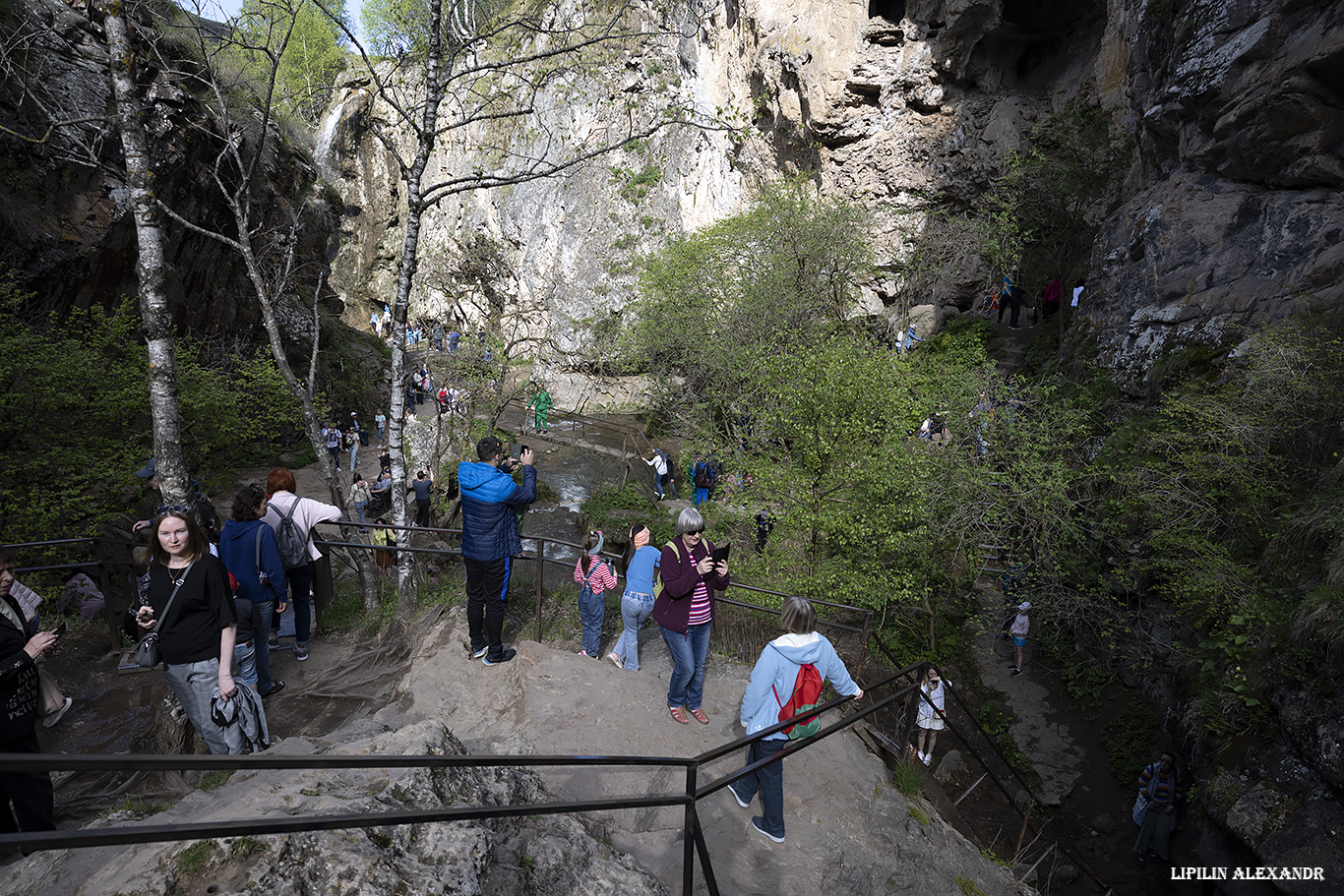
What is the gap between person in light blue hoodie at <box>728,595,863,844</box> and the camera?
3.98 m

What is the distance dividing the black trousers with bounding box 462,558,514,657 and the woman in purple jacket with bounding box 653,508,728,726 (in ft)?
4.61

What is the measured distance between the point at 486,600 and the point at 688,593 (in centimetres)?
184

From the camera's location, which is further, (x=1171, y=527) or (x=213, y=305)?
(x=213, y=305)

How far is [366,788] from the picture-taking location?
296 centimetres

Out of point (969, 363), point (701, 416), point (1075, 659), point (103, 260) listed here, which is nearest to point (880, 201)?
point (969, 363)

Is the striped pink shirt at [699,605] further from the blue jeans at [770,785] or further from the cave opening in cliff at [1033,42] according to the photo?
the cave opening in cliff at [1033,42]

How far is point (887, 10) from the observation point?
86.5 ft

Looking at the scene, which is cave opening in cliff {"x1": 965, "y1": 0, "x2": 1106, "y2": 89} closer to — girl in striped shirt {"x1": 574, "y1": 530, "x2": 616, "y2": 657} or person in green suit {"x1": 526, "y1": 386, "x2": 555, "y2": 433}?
person in green suit {"x1": 526, "y1": 386, "x2": 555, "y2": 433}

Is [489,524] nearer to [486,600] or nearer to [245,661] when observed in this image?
[486,600]

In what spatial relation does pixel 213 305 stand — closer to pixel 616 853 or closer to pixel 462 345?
pixel 462 345

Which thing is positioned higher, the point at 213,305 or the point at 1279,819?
the point at 213,305

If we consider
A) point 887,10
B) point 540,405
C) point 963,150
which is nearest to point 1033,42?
point 963,150

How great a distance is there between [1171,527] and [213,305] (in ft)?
74.4

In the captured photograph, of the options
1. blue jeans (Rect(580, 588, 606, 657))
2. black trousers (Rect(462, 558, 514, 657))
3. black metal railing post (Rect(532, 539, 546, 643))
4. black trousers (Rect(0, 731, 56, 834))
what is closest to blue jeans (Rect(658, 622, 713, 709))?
blue jeans (Rect(580, 588, 606, 657))
